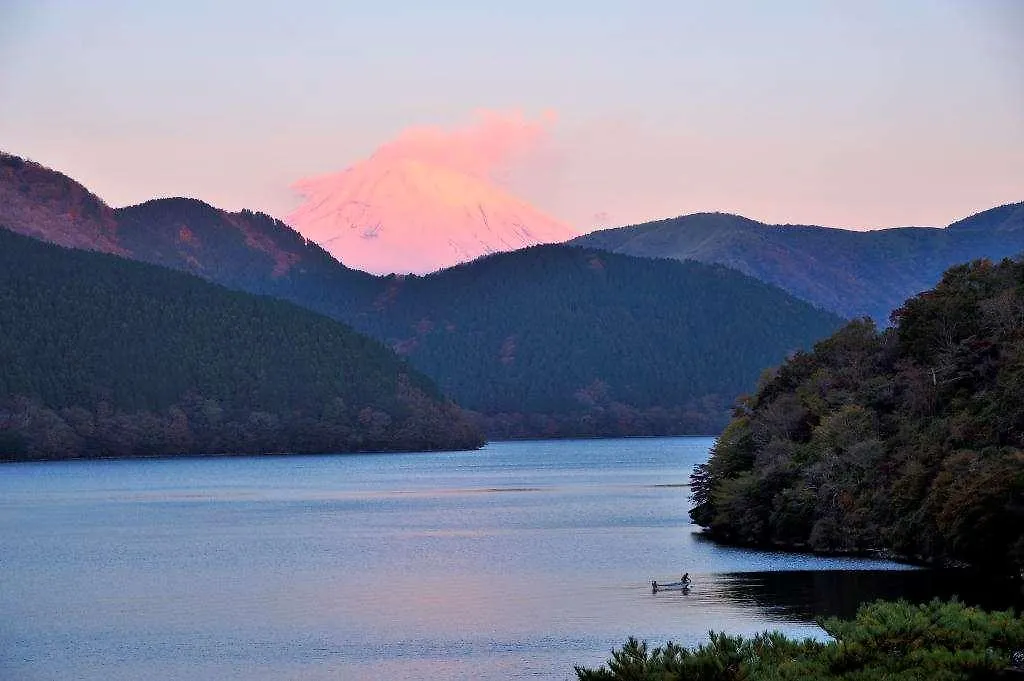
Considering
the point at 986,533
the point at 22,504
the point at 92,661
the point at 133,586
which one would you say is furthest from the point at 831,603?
the point at 22,504

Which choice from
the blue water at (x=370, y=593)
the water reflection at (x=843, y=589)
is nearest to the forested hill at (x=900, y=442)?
the water reflection at (x=843, y=589)

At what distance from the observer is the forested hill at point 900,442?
84.3 m

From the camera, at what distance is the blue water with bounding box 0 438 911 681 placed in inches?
2586

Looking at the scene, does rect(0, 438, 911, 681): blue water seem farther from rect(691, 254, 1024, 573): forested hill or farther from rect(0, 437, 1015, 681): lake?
rect(691, 254, 1024, 573): forested hill

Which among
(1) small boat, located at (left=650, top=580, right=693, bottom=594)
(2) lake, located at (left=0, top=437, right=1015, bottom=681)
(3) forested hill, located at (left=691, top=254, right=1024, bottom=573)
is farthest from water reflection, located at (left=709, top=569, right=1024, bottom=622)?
(3) forested hill, located at (left=691, top=254, right=1024, bottom=573)

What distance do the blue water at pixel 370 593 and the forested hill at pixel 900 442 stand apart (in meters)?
5.28

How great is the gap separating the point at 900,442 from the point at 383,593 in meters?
38.7

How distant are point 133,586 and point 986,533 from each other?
159 ft

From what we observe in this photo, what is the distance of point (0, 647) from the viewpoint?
6944 cm

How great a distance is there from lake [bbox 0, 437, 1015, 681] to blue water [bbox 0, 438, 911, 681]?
0.58 feet

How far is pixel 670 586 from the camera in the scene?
84438 millimetres

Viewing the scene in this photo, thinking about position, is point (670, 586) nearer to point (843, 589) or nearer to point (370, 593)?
point (843, 589)

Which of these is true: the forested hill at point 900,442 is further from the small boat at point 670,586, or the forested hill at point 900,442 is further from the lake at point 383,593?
the small boat at point 670,586

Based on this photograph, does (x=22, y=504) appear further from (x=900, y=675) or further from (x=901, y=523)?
(x=900, y=675)
